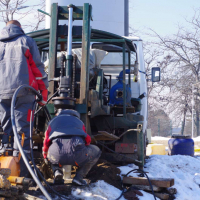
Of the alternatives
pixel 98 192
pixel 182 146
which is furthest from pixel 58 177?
pixel 182 146

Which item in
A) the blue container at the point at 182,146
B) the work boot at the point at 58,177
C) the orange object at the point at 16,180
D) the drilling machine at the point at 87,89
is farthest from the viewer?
the blue container at the point at 182,146

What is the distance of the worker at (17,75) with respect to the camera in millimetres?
4141

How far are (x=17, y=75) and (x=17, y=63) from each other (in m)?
0.16

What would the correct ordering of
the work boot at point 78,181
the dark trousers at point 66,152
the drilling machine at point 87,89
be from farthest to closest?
1. the drilling machine at point 87,89
2. the work boot at point 78,181
3. the dark trousers at point 66,152

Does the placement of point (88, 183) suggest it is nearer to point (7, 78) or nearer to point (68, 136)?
point (68, 136)

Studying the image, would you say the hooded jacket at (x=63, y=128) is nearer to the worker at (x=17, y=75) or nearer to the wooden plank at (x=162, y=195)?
the worker at (x=17, y=75)

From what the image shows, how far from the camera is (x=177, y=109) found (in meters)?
28.4

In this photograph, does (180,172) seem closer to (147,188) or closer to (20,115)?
(147,188)

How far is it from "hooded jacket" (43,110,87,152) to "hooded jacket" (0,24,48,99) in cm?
67

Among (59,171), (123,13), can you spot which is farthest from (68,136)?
(123,13)

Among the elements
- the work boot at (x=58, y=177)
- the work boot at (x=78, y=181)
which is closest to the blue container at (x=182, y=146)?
the work boot at (x=78, y=181)

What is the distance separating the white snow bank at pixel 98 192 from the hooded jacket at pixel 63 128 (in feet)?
2.22

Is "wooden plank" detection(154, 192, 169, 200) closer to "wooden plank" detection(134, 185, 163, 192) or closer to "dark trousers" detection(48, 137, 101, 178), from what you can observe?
"wooden plank" detection(134, 185, 163, 192)

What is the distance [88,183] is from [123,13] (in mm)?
7289
